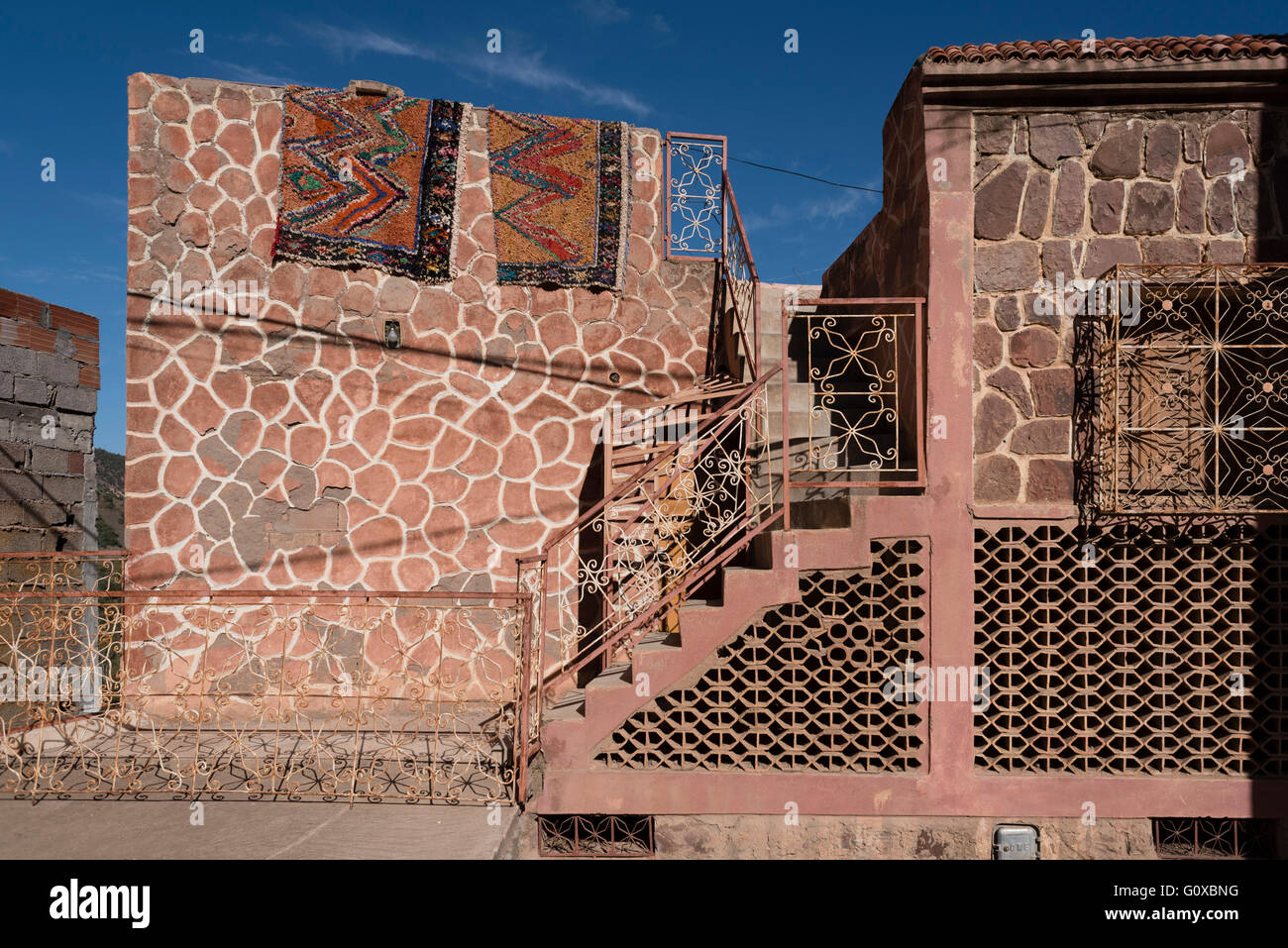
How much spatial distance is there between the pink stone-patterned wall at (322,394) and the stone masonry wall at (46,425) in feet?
2.62

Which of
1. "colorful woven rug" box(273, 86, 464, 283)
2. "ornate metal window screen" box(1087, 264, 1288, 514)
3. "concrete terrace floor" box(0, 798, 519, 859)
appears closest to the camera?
"concrete terrace floor" box(0, 798, 519, 859)

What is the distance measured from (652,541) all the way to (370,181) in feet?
14.9

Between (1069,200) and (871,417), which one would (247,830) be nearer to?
(871,417)

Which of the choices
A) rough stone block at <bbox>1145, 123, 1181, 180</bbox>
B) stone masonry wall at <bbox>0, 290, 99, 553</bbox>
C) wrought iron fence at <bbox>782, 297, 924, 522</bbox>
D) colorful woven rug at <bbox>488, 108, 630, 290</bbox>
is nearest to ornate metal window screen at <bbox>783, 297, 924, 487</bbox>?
wrought iron fence at <bbox>782, 297, 924, 522</bbox>

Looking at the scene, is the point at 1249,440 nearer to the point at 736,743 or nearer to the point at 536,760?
the point at 736,743

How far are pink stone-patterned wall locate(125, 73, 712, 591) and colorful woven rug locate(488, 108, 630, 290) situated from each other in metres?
0.18

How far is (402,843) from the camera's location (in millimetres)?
4371

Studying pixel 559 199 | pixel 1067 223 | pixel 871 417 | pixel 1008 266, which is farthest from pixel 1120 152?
pixel 559 199

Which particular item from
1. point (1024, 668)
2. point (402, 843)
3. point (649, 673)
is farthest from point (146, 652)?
point (1024, 668)

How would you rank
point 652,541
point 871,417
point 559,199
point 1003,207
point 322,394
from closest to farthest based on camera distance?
point 1003,207 → point 871,417 → point 652,541 → point 322,394 → point 559,199

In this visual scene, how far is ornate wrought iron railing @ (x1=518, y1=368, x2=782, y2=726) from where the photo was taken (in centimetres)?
533

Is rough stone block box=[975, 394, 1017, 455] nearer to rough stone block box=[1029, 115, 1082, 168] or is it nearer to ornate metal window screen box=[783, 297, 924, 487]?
ornate metal window screen box=[783, 297, 924, 487]

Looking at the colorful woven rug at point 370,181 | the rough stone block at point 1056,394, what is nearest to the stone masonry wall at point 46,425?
the colorful woven rug at point 370,181

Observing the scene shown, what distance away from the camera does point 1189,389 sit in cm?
536
